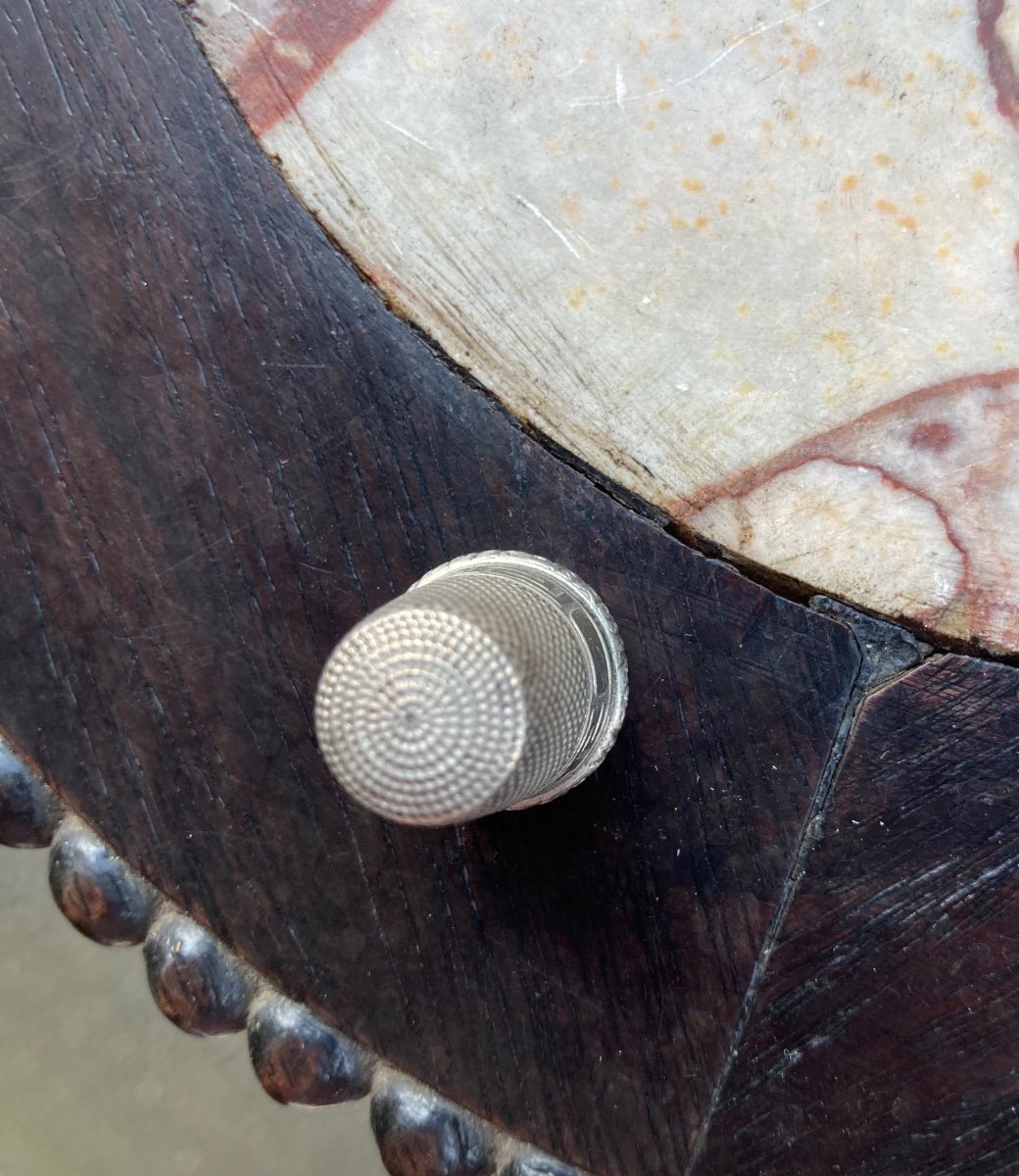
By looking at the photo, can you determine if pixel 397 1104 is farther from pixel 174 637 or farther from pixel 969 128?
pixel 969 128

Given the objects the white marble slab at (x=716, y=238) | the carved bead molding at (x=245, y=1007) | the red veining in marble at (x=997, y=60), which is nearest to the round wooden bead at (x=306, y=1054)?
the carved bead molding at (x=245, y=1007)

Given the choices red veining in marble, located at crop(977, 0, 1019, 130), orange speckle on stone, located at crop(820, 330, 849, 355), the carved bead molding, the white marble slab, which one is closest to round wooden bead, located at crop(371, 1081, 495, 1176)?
the carved bead molding

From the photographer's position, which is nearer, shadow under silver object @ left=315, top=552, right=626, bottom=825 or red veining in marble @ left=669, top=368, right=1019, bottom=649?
shadow under silver object @ left=315, top=552, right=626, bottom=825

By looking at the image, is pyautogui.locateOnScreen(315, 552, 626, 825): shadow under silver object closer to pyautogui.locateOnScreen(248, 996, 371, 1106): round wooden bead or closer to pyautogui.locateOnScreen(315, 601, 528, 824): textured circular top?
pyautogui.locateOnScreen(315, 601, 528, 824): textured circular top

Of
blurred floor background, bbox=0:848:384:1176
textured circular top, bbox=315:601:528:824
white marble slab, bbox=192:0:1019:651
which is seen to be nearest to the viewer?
textured circular top, bbox=315:601:528:824

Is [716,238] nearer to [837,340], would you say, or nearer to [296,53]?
[837,340]

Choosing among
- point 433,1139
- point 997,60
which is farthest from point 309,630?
point 997,60
